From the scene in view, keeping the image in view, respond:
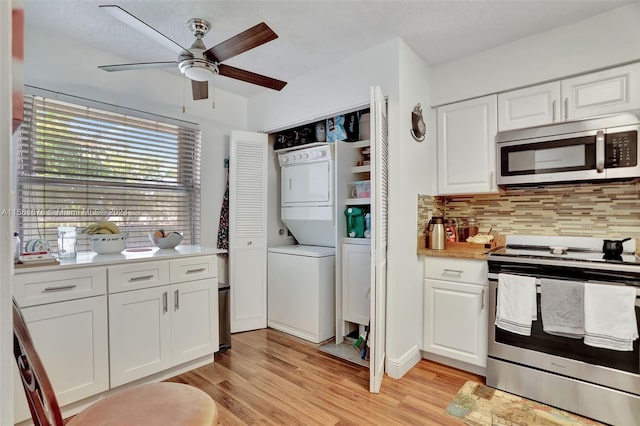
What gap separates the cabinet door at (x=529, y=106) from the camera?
7.52ft

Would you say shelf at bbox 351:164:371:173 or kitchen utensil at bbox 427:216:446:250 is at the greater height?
shelf at bbox 351:164:371:173

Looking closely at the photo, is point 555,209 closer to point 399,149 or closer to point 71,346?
point 399,149

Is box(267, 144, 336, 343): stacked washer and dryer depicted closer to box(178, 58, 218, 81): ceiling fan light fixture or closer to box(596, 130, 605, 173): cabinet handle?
box(178, 58, 218, 81): ceiling fan light fixture

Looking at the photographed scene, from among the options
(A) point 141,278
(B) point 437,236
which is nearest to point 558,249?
(B) point 437,236

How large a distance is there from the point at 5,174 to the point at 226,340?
2709mm

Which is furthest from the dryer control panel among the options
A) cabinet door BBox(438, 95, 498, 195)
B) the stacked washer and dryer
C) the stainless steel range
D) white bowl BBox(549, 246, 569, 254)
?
white bowl BBox(549, 246, 569, 254)

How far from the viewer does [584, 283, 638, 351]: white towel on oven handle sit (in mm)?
1753

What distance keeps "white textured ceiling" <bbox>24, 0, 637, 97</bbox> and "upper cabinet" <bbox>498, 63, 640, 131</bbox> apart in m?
0.40

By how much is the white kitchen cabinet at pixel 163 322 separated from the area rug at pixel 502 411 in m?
1.84

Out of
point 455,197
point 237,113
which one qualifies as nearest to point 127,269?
point 237,113

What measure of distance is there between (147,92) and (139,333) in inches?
80.6

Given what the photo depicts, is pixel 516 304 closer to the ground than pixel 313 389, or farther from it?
farther from it

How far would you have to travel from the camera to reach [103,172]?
2.62 m

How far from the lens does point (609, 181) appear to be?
7.36 ft
